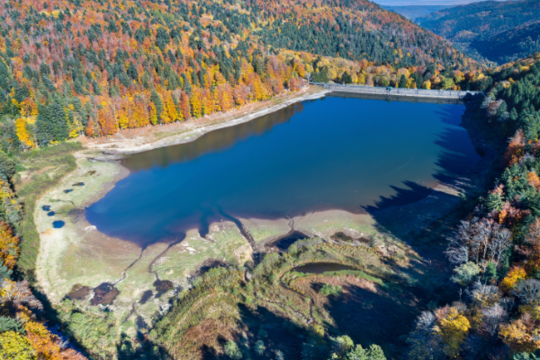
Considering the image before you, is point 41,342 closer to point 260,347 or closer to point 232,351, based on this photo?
point 232,351

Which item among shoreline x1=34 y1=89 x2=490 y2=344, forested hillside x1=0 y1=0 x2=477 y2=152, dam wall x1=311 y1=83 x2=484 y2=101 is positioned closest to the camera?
shoreline x1=34 y1=89 x2=490 y2=344

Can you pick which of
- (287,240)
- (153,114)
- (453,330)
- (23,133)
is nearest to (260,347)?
(453,330)

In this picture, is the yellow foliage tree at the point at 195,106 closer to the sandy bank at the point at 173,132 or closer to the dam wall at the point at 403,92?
the sandy bank at the point at 173,132

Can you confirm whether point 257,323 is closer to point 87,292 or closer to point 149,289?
point 149,289

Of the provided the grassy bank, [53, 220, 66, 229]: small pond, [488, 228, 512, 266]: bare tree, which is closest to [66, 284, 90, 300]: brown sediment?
the grassy bank

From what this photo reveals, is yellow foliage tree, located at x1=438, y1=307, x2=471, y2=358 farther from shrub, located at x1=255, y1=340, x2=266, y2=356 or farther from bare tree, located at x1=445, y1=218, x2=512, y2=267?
Answer: shrub, located at x1=255, y1=340, x2=266, y2=356
